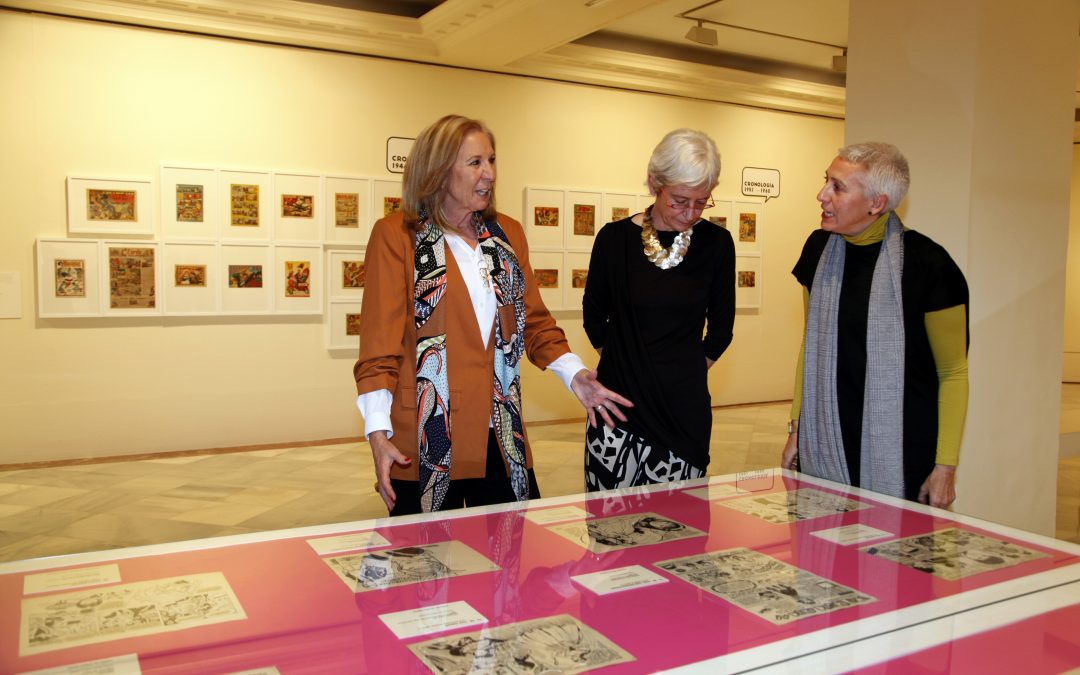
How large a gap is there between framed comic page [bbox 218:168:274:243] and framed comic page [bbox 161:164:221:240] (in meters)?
0.07

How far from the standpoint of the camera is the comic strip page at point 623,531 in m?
1.88

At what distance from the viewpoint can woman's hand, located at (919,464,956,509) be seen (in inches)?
107

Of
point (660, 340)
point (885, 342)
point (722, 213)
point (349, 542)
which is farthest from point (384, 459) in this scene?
point (722, 213)

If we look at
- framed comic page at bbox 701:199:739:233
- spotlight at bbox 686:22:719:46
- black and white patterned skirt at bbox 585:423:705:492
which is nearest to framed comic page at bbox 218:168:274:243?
spotlight at bbox 686:22:719:46

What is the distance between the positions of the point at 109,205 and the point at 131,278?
594 millimetres

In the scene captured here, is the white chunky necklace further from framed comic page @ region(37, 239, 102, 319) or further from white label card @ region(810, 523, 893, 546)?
framed comic page @ region(37, 239, 102, 319)

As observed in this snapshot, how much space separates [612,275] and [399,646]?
1838 millimetres

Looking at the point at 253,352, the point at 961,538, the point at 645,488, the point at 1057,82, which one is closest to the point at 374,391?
the point at 645,488

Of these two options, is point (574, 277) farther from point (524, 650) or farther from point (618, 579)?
point (524, 650)

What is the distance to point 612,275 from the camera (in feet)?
9.77

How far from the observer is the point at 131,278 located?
7137 millimetres

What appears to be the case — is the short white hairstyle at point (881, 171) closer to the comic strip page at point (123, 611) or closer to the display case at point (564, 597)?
the display case at point (564, 597)

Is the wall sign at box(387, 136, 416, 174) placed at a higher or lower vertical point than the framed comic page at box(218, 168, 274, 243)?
higher

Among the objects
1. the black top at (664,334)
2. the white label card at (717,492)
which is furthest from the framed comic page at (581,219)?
the white label card at (717,492)
